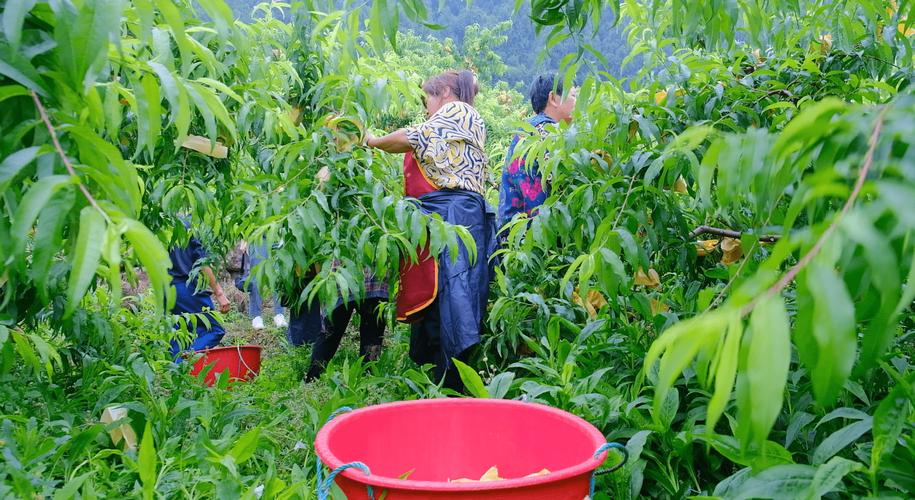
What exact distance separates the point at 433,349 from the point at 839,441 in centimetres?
212

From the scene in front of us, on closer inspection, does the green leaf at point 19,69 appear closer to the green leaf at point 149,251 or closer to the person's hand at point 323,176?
the green leaf at point 149,251

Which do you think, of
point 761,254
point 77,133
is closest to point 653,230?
point 761,254

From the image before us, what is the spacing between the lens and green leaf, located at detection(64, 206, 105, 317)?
0.66 metres

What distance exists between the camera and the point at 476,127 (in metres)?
3.28

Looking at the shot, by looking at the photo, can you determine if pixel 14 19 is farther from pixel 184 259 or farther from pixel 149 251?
pixel 184 259

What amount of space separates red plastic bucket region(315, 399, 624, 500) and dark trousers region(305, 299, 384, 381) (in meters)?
1.90

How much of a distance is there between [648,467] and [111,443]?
59.8 inches

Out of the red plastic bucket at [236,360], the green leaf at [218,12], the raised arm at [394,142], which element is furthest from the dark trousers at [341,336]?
the green leaf at [218,12]

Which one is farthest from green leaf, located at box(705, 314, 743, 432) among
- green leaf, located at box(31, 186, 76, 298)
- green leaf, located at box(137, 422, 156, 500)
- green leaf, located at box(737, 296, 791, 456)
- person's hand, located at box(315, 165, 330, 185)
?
person's hand, located at box(315, 165, 330, 185)

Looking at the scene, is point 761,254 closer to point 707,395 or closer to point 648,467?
point 707,395

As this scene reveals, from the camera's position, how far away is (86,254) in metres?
0.67

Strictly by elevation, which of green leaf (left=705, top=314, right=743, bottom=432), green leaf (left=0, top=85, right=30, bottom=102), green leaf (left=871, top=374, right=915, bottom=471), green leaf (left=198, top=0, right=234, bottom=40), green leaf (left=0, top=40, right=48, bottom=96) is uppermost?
green leaf (left=198, top=0, right=234, bottom=40)

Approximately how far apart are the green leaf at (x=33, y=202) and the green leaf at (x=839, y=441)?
4.58 feet

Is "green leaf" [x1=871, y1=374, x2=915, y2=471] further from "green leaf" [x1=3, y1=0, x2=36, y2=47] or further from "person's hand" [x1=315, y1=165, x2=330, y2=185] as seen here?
"person's hand" [x1=315, y1=165, x2=330, y2=185]
